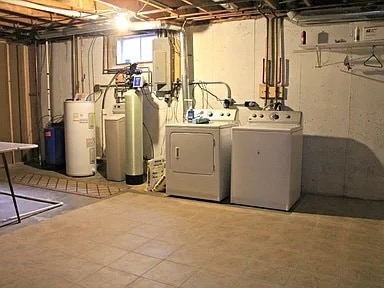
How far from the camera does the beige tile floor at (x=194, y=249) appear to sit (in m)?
2.34

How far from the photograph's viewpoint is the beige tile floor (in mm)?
2343

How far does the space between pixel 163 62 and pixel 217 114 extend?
104 cm

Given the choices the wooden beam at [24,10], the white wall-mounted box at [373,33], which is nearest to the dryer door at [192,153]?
the white wall-mounted box at [373,33]

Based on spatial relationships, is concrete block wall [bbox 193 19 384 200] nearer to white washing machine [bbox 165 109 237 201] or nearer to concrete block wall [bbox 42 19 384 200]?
concrete block wall [bbox 42 19 384 200]

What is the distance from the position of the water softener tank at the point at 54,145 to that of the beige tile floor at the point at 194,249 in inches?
96.1

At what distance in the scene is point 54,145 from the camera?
594cm

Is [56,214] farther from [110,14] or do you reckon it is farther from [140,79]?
[110,14]

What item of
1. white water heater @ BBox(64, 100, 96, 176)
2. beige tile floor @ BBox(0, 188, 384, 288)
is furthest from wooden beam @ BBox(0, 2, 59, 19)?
beige tile floor @ BBox(0, 188, 384, 288)

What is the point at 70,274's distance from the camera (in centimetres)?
241

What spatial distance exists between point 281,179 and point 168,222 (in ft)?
4.13

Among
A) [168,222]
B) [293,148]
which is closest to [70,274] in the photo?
[168,222]

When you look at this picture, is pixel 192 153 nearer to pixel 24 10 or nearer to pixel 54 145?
pixel 54 145

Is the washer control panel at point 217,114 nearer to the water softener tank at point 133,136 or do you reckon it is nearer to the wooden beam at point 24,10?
the water softener tank at point 133,136

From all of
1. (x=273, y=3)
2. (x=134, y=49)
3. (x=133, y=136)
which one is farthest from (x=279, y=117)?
(x=134, y=49)
